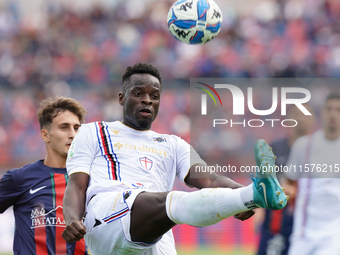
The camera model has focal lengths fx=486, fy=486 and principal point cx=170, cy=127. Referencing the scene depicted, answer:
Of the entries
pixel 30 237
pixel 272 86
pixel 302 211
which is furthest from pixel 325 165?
pixel 272 86

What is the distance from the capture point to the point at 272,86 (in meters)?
13.0

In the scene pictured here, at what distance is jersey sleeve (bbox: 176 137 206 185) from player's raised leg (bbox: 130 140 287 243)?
762 millimetres

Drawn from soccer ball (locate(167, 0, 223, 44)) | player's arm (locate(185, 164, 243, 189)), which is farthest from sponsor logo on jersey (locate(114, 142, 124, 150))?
soccer ball (locate(167, 0, 223, 44))

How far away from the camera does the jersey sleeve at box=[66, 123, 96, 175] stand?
4.16m

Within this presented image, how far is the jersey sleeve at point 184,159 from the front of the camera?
14.5 feet

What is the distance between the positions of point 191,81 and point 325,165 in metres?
8.79

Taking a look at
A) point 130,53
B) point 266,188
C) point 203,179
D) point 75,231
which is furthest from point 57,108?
point 130,53

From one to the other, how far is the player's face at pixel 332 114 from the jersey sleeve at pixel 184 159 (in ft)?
6.69

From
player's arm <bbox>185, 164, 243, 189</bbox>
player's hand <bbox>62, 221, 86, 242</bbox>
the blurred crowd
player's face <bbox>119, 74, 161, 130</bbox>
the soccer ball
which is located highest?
the blurred crowd

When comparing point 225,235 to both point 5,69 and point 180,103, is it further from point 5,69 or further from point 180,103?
point 5,69

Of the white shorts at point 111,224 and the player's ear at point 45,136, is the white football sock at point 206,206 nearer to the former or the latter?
the white shorts at point 111,224

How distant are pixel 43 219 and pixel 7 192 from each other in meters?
0.43

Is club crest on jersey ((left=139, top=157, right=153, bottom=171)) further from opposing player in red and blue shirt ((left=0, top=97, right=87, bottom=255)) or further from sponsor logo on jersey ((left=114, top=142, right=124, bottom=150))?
opposing player in red and blue shirt ((left=0, top=97, right=87, bottom=255))

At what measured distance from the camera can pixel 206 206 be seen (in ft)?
10.9
